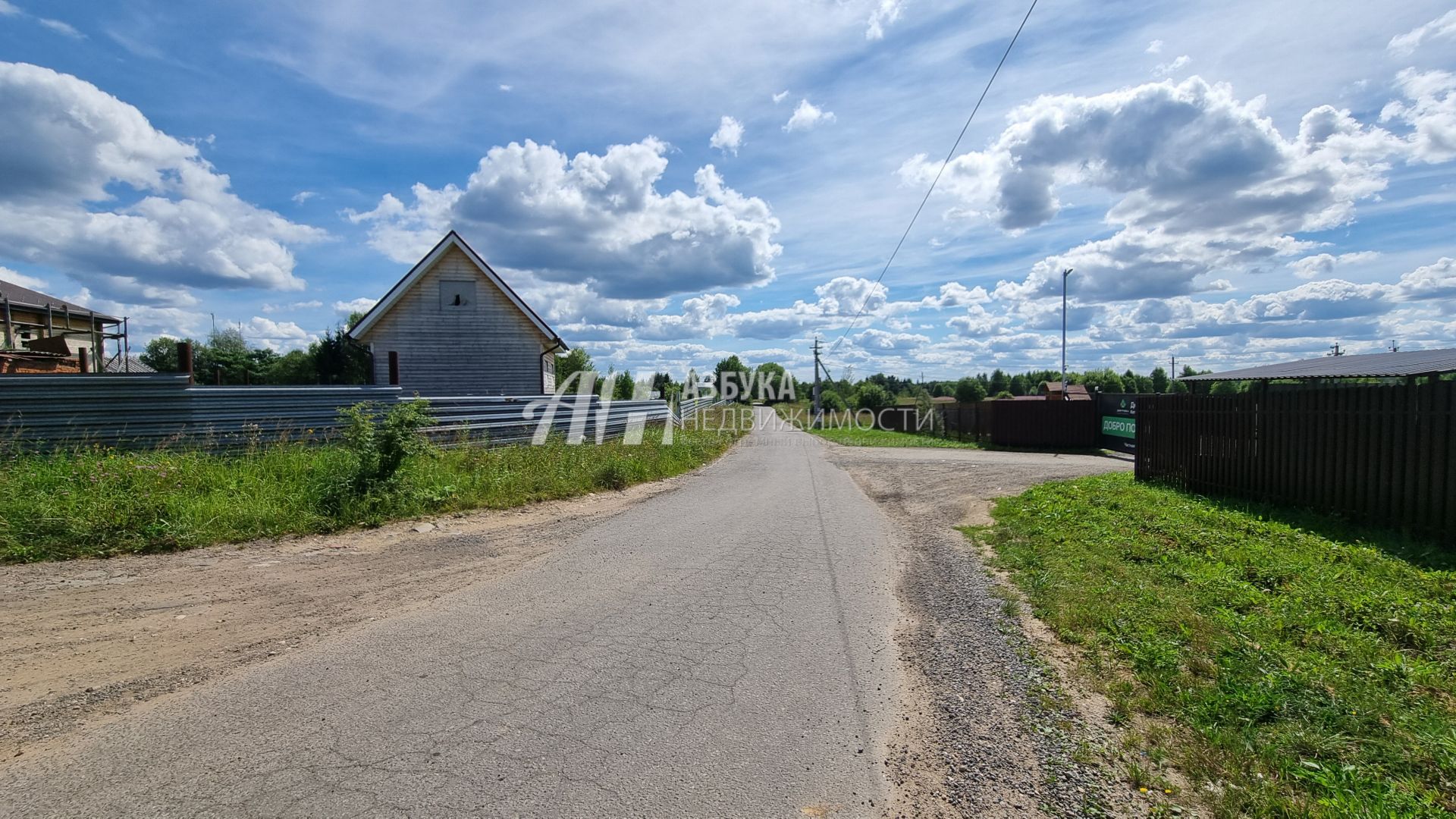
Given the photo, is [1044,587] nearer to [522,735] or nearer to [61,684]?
[522,735]

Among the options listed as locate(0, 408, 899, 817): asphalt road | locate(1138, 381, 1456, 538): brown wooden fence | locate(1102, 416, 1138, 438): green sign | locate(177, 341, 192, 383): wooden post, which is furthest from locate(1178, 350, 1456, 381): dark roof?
locate(177, 341, 192, 383): wooden post

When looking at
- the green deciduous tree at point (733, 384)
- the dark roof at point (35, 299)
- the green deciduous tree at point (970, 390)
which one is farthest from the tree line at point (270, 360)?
the green deciduous tree at point (970, 390)

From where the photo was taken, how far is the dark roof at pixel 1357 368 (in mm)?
7965

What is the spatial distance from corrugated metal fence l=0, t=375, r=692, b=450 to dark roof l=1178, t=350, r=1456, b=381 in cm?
1336

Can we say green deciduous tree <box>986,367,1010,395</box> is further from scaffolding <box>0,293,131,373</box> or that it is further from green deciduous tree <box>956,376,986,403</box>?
scaffolding <box>0,293,131,373</box>

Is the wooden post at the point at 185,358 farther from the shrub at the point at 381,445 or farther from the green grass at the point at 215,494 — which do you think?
the shrub at the point at 381,445

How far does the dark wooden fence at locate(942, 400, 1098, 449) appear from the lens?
26.0m

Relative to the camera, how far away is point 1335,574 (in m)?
5.75

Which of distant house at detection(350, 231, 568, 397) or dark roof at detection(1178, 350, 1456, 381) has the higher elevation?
distant house at detection(350, 231, 568, 397)

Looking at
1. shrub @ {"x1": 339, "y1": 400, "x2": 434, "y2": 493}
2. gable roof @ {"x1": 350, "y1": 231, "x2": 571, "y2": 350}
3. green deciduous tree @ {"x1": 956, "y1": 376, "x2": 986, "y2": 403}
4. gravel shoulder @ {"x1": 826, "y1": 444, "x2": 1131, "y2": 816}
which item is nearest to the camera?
gravel shoulder @ {"x1": 826, "y1": 444, "x2": 1131, "y2": 816}

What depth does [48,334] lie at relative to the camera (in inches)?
875

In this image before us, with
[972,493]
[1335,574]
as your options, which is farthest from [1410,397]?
[972,493]

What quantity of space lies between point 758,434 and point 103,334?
25308 millimetres

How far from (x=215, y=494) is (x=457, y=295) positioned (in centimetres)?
1394
